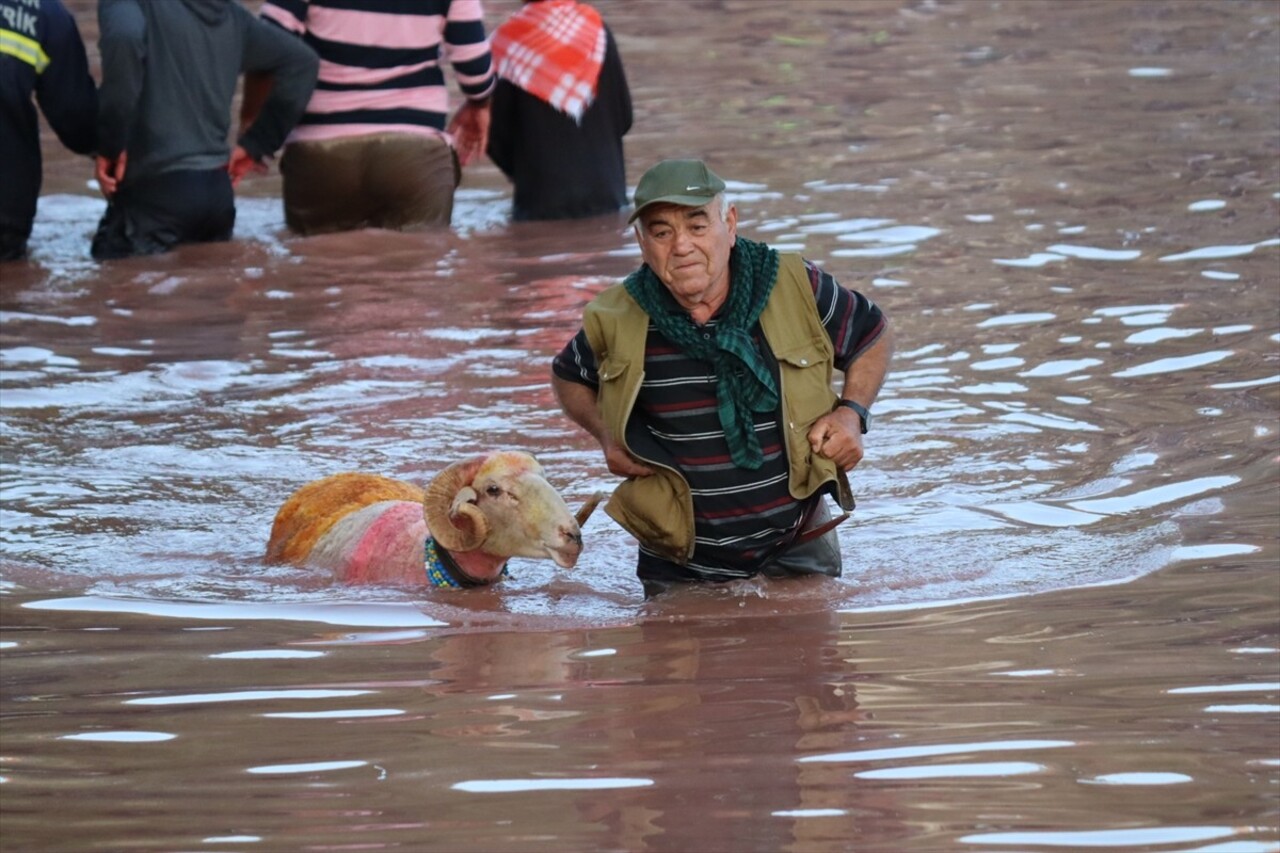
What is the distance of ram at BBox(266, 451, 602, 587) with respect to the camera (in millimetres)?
5984

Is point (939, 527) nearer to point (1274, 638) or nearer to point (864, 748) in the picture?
point (1274, 638)

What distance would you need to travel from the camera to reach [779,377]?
5.57 metres

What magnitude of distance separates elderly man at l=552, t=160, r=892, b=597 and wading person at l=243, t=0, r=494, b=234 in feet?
21.4

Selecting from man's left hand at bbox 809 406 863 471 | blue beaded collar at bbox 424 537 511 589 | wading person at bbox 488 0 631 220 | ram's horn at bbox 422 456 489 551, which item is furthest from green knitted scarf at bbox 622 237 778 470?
wading person at bbox 488 0 631 220

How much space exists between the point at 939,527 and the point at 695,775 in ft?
8.43

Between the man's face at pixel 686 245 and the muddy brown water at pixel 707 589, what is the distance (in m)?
1.00

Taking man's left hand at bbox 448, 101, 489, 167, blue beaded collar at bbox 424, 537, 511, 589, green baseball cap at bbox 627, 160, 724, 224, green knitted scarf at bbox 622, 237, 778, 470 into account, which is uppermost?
green baseball cap at bbox 627, 160, 724, 224

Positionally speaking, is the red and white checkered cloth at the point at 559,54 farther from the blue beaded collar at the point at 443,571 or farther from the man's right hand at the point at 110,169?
the blue beaded collar at the point at 443,571

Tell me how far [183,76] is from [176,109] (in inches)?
7.8

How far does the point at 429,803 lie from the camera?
4.36m

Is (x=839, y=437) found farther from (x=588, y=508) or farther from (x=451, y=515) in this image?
(x=451, y=515)

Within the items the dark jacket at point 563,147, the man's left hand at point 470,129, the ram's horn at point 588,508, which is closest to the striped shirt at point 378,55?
the man's left hand at point 470,129

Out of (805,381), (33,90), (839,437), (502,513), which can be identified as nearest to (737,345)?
(805,381)

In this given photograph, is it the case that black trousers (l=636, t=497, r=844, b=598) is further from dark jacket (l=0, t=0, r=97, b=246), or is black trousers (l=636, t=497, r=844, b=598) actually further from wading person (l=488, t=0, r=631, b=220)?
wading person (l=488, t=0, r=631, b=220)
